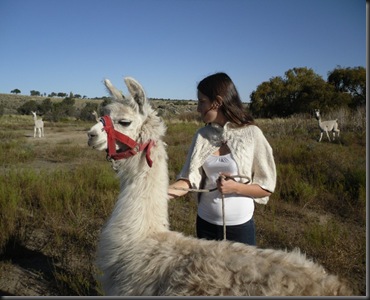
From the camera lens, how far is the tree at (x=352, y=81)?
2094 centimetres

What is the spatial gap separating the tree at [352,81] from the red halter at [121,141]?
875 inches

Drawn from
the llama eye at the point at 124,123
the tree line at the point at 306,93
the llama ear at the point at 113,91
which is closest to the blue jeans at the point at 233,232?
the llama eye at the point at 124,123

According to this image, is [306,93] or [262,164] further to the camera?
[306,93]

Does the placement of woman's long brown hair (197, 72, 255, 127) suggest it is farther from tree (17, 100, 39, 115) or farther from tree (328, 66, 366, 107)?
tree (17, 100, 39, 115)

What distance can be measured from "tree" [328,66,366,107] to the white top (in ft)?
71.6

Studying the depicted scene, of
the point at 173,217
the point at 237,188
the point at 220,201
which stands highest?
the point at 237,188

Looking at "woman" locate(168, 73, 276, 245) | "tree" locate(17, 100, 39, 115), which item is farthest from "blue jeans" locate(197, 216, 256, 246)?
"tree" locate(17, 100, 39, 115)

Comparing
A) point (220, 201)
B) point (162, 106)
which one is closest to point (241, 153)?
point (220, 201)

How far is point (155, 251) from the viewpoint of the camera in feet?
5.56

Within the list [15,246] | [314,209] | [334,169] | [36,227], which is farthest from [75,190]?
[334,169]

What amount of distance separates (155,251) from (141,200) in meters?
0.32

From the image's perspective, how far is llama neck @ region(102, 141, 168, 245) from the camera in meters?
1.81

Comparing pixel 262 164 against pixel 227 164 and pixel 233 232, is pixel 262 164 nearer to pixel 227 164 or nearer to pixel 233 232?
pixel 227 164

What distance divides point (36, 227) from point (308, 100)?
21787 millimetres
